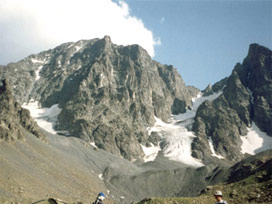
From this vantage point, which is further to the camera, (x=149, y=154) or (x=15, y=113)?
(x=149, y=154)

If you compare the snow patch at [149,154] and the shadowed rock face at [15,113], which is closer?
the shadowed rock face at [15,113]

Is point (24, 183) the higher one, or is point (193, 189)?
point (193, 189)

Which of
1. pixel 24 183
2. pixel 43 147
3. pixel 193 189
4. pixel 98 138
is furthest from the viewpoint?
pixel 98 138

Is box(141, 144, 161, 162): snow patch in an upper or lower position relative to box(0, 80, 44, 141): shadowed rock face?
upper

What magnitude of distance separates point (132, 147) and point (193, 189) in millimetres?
67207

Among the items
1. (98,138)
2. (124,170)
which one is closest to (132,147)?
(98,138)

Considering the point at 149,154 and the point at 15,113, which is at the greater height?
the point at 149,154

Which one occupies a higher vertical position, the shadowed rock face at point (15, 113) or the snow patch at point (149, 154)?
the snow patch at point (149, 154)

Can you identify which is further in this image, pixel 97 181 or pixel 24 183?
pixel 97 181

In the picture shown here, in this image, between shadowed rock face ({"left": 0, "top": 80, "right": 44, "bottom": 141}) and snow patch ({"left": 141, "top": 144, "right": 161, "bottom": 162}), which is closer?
shadowed rock face ({"left": 0, "top": 80, "right": 44, "bottom": 141})

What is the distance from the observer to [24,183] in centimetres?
6688

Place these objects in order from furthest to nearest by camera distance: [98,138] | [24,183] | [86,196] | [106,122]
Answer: [106,122], [98,138], [86,196], [24,183]

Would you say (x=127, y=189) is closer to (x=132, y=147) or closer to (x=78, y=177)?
(x=78, y=177)

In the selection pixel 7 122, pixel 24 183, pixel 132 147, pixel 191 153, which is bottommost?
pixel 24 183
